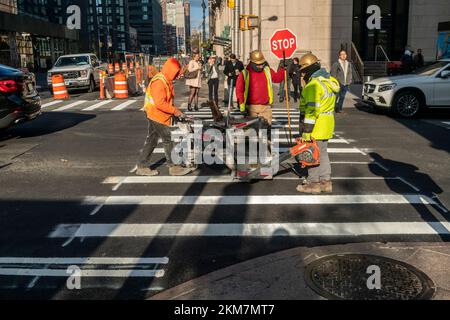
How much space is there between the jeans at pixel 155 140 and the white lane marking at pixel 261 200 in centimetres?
139

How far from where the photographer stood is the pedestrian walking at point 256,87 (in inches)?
330

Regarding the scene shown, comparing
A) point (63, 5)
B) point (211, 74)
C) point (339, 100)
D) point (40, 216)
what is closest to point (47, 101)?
point (211, 74)

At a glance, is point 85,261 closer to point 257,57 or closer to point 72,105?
point 257,57

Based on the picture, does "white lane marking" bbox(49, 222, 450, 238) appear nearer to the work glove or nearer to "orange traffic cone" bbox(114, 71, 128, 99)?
the work glove

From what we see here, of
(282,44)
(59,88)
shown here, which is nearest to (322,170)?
(282,44)

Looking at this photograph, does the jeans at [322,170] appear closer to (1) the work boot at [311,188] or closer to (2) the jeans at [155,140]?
(1) the work boot at [311,188]

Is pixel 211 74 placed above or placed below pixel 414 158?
above

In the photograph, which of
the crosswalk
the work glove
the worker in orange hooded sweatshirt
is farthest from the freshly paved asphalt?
the work glove

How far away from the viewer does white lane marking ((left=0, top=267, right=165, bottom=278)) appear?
450 centimetres

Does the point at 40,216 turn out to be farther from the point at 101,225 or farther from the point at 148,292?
the point at 148,292

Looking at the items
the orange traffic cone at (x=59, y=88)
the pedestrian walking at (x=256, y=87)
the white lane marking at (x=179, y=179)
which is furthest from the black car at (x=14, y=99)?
the orange traffic cone at (x=59, y=88)

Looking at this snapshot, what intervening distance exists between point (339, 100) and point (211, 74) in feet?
16.2

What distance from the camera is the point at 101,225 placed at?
5.89m

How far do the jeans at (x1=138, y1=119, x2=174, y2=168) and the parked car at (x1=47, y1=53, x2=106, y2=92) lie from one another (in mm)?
17660
